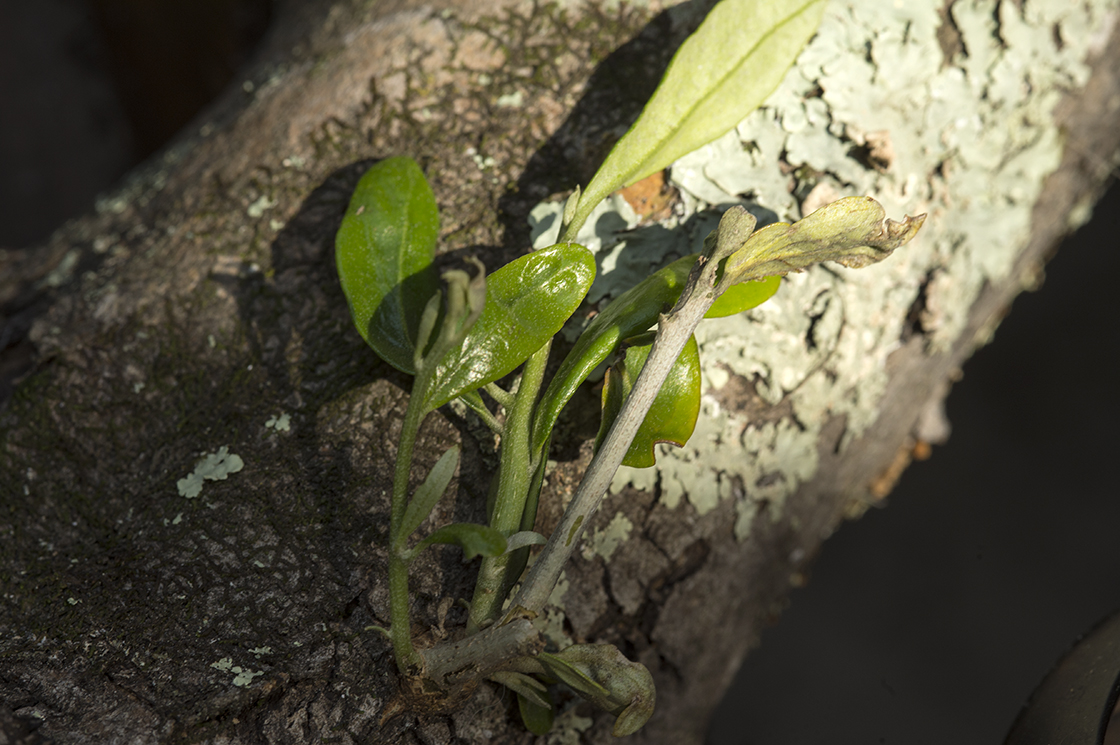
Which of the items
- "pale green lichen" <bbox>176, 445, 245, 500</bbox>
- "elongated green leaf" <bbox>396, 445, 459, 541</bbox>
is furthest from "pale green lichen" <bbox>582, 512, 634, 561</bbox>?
"pale green lichen" <bbox>176, 445, 245, 500</bbox>

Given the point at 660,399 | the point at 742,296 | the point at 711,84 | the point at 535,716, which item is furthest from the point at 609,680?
the point at 711,84

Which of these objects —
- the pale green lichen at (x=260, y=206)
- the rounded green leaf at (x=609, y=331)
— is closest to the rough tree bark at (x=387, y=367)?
the pale green lichen at (x=260, y=206)

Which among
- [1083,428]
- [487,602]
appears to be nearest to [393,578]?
[487,602]

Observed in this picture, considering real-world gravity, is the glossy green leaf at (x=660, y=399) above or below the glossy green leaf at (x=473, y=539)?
below

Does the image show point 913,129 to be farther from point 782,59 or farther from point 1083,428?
point 1083,428

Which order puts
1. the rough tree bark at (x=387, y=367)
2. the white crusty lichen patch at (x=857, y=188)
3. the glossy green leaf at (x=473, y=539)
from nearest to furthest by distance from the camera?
the glossy green leaf at (x=473, y=539) < the rough tree bark at (x=387, y=367) < the white crusty lichen patch at (x=857, y=188)

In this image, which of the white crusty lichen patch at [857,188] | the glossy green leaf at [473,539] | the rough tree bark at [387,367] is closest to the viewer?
the glossy green leaf at [473,539]

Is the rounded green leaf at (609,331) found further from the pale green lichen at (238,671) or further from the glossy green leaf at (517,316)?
the pale green lichen at (238,671)
